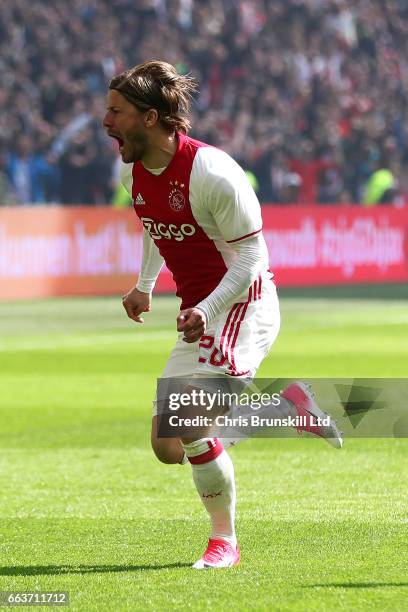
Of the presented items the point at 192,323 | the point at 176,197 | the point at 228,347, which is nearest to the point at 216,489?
the point at 228,347

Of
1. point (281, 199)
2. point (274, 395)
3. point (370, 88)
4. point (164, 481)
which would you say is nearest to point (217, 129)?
point (281, 199)

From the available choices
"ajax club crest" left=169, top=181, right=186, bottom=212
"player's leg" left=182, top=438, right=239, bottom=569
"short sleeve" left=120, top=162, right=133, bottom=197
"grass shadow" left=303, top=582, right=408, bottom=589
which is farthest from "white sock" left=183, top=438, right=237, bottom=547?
"short sleeve" left=120, top=162, right=133, bottom=197

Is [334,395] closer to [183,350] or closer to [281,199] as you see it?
[183,350]

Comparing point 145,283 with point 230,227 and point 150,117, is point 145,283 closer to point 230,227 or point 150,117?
point 230,227

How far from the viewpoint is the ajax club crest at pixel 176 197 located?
5.84m

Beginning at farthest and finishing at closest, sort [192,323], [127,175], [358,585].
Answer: [127,175], [192,323], [358,585]

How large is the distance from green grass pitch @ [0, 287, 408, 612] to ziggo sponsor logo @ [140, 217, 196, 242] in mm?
1316

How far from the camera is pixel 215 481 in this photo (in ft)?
19.5

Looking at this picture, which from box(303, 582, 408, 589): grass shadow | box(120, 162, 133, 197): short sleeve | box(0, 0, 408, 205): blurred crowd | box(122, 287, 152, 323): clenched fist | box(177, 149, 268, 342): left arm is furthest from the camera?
box(0, 0, 408, 205): blurred crowd

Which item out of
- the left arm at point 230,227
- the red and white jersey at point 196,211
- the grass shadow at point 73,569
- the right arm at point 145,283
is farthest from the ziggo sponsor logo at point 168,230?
the grass shadow at point 73,569

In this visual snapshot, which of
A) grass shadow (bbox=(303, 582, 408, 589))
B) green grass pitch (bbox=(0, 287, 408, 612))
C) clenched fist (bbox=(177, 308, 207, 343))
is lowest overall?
green grass pitch (bbox=(0, 287, 408, 612))

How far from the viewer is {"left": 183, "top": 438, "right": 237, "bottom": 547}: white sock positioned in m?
5.91

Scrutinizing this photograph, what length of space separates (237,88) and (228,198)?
2678cm

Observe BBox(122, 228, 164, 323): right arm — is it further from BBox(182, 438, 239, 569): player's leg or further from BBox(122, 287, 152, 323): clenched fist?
BBox(182, 438, 239, 569): player's leg
